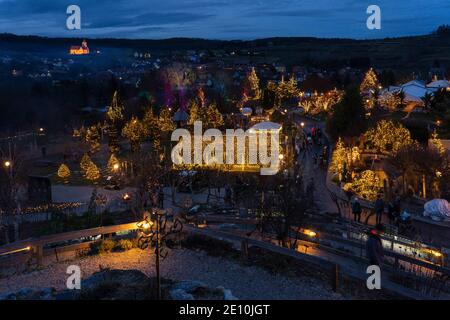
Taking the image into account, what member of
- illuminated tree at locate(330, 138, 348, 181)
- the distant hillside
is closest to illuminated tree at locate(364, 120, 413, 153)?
illuminated tree at locate(330, 138, 348, 181)

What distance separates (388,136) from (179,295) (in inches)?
669

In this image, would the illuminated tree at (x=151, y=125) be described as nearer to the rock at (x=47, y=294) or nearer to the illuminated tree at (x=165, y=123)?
the illuminated tree at (x=165, y=123)

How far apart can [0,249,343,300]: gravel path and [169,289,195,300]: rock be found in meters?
0.87

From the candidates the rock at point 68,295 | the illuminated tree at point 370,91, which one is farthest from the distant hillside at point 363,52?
the rock at point 68,295

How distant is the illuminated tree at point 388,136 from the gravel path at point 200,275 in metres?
14.1

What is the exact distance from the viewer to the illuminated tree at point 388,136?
20.8 metres

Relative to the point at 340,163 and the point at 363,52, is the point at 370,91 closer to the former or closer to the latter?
the point at 340,163

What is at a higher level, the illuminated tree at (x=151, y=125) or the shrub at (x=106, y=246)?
the illuminated tree at (x=151, y=125)

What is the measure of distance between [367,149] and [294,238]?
46.8ft

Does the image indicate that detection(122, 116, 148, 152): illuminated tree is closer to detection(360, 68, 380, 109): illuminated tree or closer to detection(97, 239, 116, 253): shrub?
detection(360, 68, 380, 109): illuminated tree

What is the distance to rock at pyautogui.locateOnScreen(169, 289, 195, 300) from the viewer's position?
19.6ft

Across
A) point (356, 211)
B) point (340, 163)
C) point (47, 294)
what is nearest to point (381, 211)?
point (356, 211)

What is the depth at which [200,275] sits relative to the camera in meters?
7.65
